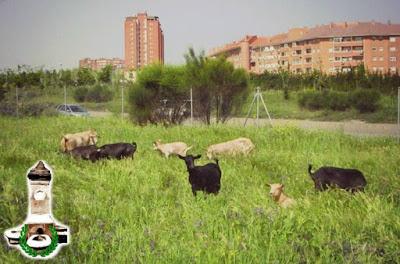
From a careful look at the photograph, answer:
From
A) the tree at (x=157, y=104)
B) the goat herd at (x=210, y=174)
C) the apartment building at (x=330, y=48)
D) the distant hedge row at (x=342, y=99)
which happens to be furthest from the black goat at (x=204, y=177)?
the tree at (x=157, y=104)

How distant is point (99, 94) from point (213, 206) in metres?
0.54

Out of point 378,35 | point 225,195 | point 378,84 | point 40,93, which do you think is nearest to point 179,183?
point 225,195

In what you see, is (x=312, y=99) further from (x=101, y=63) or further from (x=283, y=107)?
(x=101, y=63)

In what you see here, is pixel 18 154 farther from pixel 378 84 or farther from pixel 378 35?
pixel 378 84

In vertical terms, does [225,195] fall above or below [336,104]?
below

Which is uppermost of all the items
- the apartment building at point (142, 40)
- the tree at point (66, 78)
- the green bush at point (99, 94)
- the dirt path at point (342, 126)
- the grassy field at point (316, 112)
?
the apartment building at point (142, 40)

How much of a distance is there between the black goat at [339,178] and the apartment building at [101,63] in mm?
803

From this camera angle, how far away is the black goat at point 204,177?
75.8 inches

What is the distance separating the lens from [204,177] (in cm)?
193

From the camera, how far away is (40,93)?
1622 mm

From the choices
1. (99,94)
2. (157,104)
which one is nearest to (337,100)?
(99,94)

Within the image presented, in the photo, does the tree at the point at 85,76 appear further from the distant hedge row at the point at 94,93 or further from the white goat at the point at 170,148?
the white goat at the point at 170,148

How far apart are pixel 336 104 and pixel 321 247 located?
38.4 inches

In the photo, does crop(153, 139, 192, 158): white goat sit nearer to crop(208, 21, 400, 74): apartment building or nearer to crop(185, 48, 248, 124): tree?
crop(185, 48, 248, 124): tree
